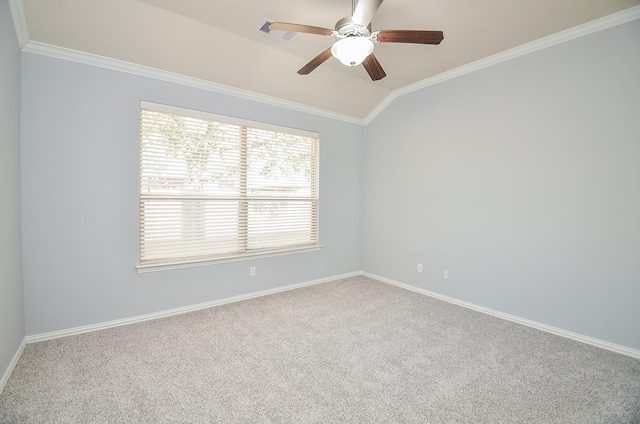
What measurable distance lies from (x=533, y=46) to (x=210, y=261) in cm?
420

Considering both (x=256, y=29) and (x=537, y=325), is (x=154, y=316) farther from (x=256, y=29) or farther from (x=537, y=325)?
(x=537, y=325)

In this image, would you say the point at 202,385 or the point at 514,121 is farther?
the point at 514,121

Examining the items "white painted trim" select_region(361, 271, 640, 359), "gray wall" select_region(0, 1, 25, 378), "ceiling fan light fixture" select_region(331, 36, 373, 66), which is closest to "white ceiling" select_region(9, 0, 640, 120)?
"gray wall" select_region(0, 1, 25, 378)

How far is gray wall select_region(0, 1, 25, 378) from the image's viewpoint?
1.97m

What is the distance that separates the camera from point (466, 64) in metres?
3.46

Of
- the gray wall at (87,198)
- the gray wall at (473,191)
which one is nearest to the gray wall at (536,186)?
the gray wall at (473,191)

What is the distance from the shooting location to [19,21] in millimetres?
2219

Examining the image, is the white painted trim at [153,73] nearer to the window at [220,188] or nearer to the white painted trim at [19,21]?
the white painted trim at [19,21]

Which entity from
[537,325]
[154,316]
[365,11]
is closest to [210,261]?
[154,316]

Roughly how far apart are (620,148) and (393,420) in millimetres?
2932

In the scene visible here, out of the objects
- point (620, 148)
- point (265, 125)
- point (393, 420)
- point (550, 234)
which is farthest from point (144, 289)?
point (620, 148)

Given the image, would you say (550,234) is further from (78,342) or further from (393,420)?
(78,342)

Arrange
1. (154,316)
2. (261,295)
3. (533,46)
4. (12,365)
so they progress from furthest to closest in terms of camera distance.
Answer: (261,295) < (154,316) < (533,46) < (12,365)

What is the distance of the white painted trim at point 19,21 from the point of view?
2119mm
